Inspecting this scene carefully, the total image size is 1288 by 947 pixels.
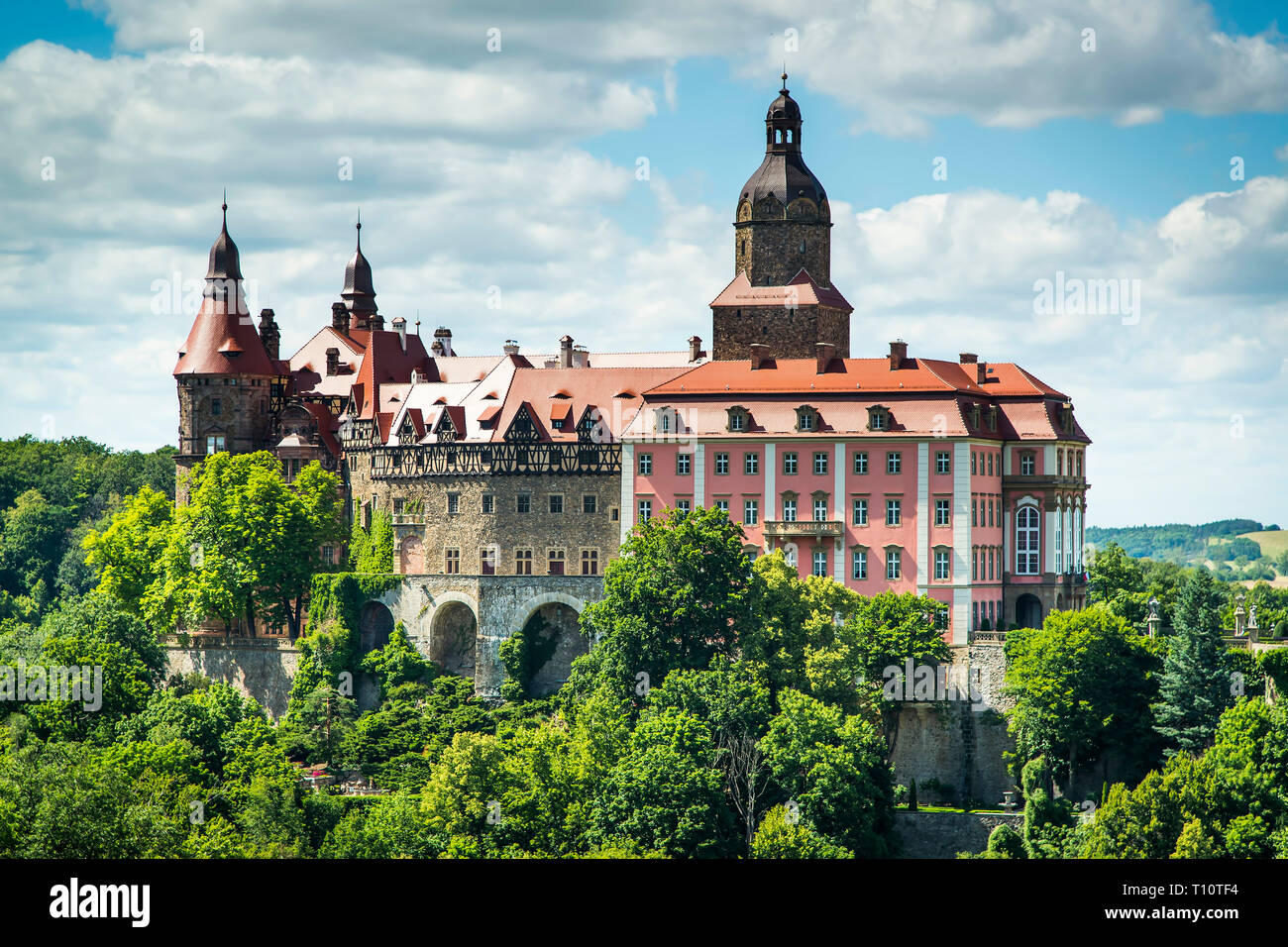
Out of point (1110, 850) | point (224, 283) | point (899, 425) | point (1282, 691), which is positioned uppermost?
point (224, 283)

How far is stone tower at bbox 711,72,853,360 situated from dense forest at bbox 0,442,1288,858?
11.9 meters

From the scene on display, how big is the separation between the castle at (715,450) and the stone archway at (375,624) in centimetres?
11

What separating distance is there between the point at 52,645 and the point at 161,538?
642 inches

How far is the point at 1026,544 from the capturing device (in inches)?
2869

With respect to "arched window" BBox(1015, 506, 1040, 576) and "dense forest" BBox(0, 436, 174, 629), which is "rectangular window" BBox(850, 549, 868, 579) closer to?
"arched window" BBox(1015, 506, 1040, 576)

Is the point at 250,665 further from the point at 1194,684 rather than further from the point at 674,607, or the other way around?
the point at 1194,684

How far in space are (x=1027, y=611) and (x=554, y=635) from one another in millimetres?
18412

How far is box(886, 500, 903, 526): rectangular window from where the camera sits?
233ft

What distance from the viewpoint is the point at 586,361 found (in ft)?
282

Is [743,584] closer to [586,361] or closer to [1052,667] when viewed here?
[1052,667]
